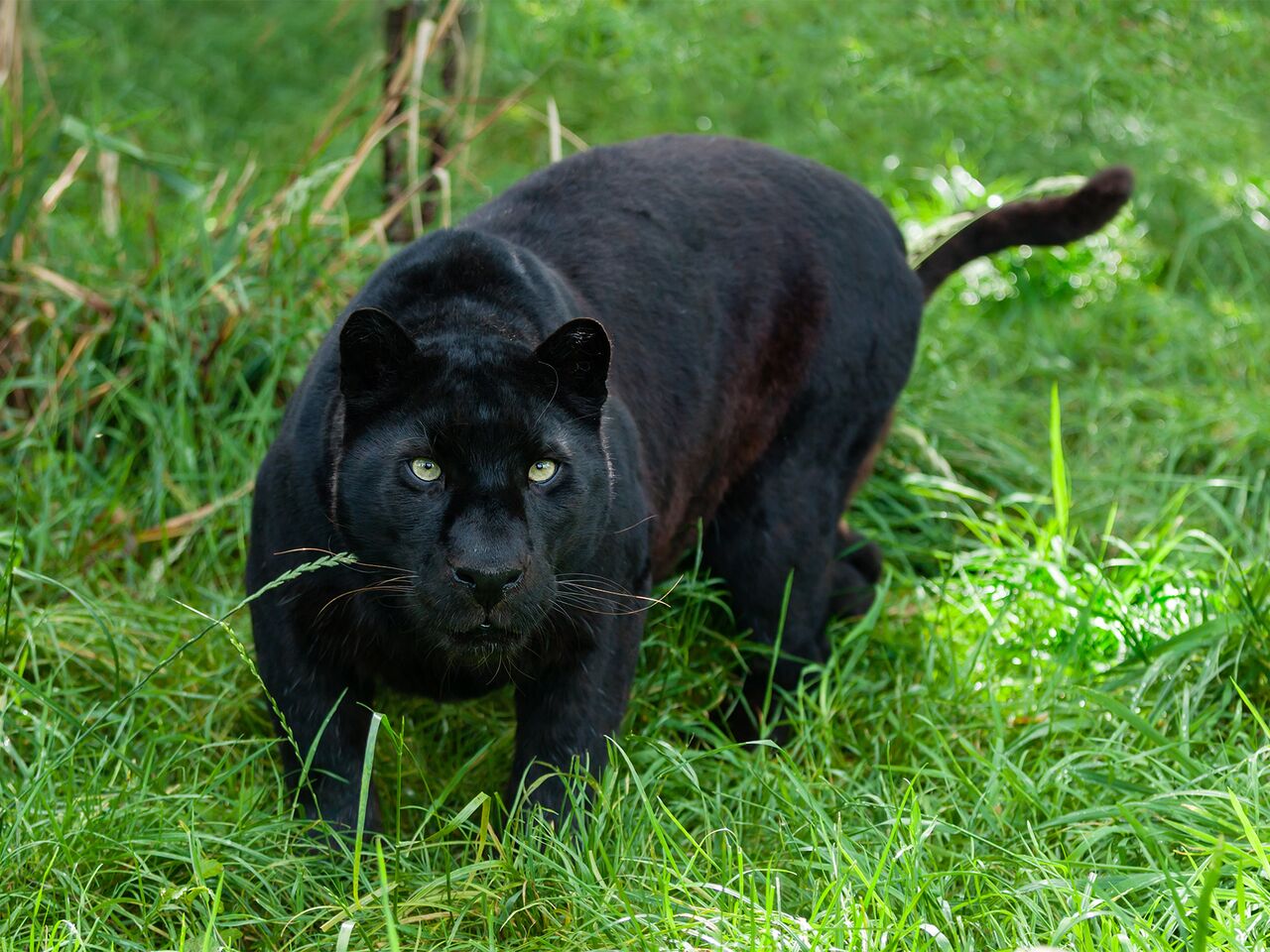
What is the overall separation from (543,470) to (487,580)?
29 centimetres

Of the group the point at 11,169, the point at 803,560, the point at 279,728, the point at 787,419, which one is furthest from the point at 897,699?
the point at 11,169

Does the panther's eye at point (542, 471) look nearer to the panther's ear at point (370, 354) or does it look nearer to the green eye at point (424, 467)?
the green eye at point (424, 467)

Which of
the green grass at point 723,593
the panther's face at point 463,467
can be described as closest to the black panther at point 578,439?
the panther's face at point 463,467

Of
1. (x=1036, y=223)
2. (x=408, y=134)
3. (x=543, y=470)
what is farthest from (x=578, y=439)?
(x=408, y=134)

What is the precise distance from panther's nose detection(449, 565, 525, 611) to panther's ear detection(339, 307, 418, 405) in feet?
1.22

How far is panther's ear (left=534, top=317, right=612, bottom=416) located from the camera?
248cm

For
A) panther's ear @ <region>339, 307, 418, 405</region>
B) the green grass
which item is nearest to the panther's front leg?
the green grass

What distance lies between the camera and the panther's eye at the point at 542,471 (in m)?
2.53

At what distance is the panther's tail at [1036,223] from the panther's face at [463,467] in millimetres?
1822

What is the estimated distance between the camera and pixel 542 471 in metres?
2.54

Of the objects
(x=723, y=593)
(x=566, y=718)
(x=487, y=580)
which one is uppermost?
(x=487, y=580)

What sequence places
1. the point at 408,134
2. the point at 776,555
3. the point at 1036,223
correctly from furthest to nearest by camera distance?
the point at 408,134 < the point at 1036,223 < the point at 776,555

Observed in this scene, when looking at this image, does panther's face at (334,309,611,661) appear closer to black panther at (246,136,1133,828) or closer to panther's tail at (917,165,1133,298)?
black panther at (246,136,1133,828)

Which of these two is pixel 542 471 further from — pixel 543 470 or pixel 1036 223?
pixel 1036 223
